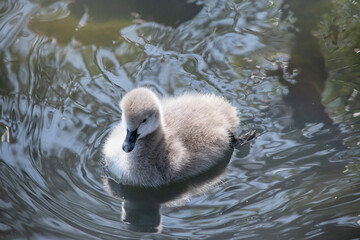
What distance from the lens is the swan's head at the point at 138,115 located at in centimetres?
388

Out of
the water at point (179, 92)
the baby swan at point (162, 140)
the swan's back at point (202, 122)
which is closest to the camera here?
the water at point (179, 92)

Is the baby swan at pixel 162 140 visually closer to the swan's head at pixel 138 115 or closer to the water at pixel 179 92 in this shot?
the swan's head at pixel 138 115

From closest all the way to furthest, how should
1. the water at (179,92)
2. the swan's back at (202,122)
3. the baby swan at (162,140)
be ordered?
1. the water at (179,92)
2. the baby swan at (162,140)
3. the swan's back at (202,122)

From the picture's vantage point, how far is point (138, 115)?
3.89 meters

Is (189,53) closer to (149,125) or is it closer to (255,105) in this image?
(255,105)

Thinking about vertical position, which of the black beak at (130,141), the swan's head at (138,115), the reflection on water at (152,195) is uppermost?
the swan's head at (138,115)

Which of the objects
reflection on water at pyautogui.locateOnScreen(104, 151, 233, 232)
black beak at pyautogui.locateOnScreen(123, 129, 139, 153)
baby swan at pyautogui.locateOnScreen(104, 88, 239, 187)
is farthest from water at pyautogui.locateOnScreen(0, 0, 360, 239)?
black beak at pyautogui.locateOnScreen(123, 129, 139, 153)

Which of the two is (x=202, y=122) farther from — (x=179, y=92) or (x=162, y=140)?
(x=179, y=92)

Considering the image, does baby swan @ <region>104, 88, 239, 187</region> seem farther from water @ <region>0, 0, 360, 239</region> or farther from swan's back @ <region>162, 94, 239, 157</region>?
water @ <region>0, 0, 360, 239</region>

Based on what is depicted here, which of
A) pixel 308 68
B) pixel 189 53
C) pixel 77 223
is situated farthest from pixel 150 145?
pixel 308 68

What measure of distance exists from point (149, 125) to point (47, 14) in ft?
7.39

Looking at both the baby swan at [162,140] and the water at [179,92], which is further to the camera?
the baby swan at [162,140]

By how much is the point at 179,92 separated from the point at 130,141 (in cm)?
126

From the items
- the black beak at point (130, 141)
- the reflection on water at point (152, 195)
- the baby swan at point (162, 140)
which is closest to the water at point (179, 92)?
the reflection on water at point (152, 195)
